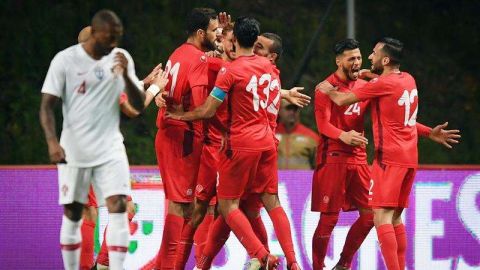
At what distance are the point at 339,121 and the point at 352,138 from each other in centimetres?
38

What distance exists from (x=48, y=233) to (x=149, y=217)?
96cm

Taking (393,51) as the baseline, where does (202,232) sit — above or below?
below

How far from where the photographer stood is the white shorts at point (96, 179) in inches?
311

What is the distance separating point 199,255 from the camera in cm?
983

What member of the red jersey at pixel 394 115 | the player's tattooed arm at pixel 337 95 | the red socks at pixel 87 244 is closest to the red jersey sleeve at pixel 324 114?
the player's tattooed arm at pixel 337 95

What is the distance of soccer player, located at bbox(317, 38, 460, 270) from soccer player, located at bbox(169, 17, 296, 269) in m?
0.78

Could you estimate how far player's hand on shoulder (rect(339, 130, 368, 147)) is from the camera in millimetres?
9680

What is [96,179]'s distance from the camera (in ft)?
26.1

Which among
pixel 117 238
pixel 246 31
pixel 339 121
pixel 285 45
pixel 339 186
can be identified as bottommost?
pixel 339 186

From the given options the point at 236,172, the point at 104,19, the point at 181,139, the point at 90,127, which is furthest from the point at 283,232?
the point at 104,19

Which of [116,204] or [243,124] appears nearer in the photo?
[116,204]

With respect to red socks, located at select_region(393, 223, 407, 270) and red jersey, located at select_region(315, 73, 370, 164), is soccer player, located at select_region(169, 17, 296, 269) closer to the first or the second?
red jersey, located at select_region(315, 73, 370, 164)

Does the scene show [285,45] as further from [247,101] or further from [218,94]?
[218,94]

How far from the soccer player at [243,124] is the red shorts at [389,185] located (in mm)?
783
